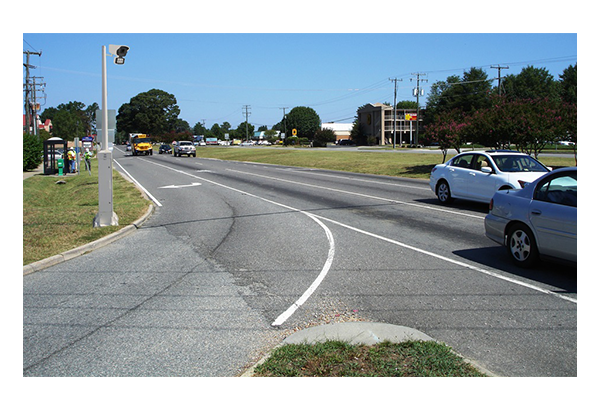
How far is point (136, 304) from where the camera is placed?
22.7 ft

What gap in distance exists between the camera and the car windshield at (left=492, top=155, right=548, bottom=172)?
14.7 m

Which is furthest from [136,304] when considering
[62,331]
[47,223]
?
[47,223]

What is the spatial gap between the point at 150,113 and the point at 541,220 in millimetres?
161163

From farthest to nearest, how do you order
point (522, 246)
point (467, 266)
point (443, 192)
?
1. point (443, 192)
2. point (467, 266)
3. point (522, 246)

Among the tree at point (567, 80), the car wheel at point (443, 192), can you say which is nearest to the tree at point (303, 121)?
the tree at point (567, 80)

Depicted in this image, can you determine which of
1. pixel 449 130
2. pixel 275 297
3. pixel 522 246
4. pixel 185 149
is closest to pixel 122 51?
pixel 275 297

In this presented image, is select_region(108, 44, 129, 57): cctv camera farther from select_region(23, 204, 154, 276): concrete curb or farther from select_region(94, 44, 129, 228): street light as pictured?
select_region(23, 204, 154, 276): concrete curb

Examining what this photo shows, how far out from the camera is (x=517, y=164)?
14.9 meters

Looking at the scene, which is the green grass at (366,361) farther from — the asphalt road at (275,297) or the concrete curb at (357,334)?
the asphalt road at (275,297)

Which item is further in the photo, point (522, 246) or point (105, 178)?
point (105, 178)

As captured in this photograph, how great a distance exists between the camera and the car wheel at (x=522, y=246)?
7.96 m

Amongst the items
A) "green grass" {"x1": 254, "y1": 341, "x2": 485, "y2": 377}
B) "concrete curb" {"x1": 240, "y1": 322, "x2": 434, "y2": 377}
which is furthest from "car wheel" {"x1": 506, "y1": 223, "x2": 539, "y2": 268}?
"green grass" {"x1": 254, "y1": 341, "x2": 485, "y2": 377}

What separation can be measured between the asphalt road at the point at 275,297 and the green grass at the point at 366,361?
12.3 inches

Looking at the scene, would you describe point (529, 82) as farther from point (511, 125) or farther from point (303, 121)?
point (511, 125)
